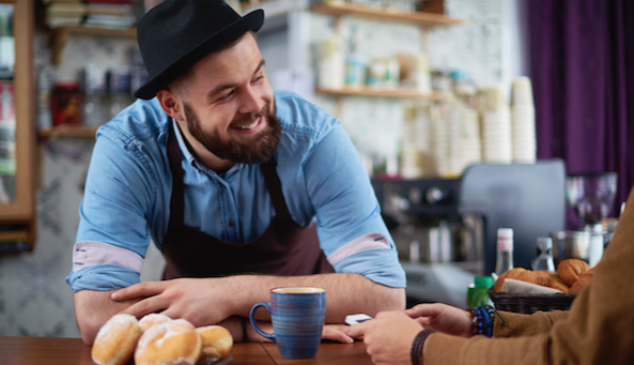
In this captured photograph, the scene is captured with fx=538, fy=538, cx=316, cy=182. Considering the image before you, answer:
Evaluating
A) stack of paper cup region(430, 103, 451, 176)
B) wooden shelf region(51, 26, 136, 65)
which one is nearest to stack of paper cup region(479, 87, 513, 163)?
stack of paper cup region(430, 103, 451, 176)

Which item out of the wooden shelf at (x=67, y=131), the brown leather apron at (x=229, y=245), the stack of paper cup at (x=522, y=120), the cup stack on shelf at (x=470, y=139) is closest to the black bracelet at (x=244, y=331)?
the brown leather apron at (x=229, y=245)

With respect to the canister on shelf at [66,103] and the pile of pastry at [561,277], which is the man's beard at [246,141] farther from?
the canister on shelf at [66,103]

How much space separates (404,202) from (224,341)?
1797 mm

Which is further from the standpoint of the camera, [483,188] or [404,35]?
[404,35]

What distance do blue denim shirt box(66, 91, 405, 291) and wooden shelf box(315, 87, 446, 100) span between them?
1662 millimetres

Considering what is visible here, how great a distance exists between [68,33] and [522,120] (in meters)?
2.38

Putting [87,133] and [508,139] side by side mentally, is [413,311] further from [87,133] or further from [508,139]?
[87,133]

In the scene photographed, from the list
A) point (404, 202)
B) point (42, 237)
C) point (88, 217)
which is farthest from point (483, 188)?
point (42, 237)

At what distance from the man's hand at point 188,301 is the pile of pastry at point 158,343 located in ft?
0.86

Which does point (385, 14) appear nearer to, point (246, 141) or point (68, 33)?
point (68, 33)

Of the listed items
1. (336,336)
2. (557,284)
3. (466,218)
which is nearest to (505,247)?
(557,284)

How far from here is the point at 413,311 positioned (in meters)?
0.88

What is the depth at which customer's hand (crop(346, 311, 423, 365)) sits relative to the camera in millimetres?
720

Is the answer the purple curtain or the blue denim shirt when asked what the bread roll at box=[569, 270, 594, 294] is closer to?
the blue denim shirt
